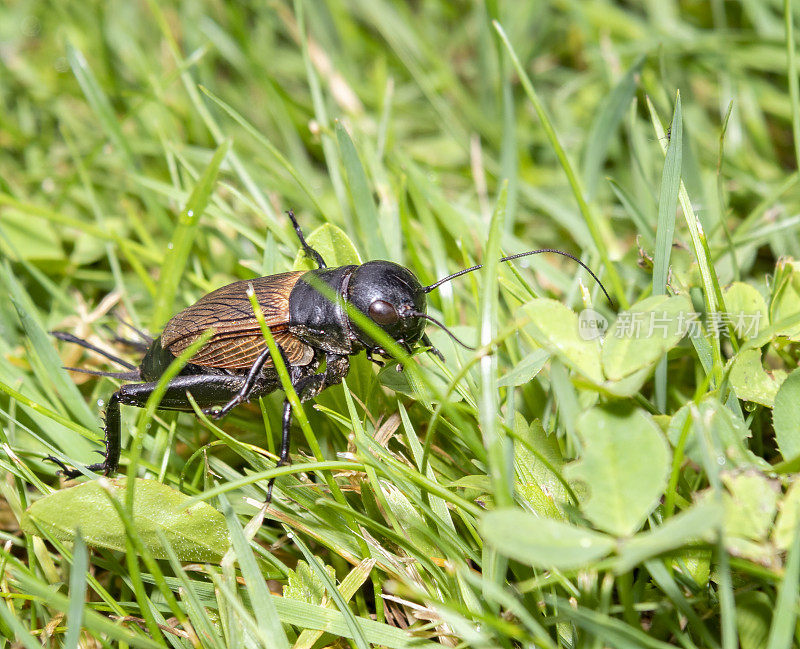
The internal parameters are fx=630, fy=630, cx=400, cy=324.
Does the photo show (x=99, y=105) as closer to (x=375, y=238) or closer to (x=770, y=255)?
(x=375, y=238)

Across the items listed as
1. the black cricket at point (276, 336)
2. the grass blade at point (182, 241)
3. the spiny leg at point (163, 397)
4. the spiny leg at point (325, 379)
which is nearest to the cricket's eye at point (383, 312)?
the black cricket at point (276, 336)

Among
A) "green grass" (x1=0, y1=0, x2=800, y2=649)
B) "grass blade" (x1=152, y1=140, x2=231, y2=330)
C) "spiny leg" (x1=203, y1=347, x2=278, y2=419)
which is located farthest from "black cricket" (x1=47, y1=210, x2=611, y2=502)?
"grass blade" (x1=152, y1=140, x2=231, y2=330)

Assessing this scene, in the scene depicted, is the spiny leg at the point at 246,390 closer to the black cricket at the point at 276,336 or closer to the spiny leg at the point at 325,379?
the black cricket at the point at 276,336

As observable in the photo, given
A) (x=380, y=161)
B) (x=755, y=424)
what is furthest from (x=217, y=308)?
(x=755, y=424)

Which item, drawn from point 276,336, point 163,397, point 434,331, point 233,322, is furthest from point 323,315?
point 163,397

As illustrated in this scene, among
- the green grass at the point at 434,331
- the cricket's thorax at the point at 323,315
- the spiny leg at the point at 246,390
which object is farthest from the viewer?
the cricket's thorax at the point at 323,315

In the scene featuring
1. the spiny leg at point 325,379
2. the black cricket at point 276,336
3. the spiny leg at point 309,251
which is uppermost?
the spiny leg at point 309,251
